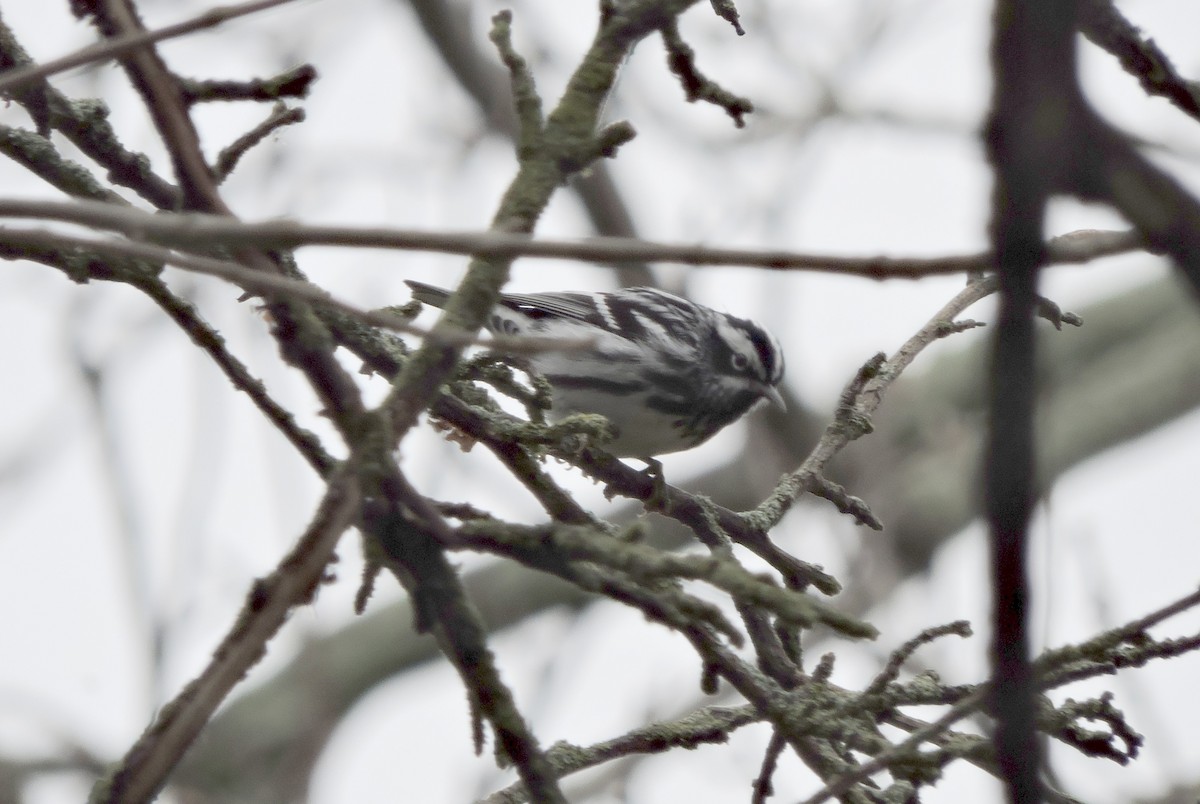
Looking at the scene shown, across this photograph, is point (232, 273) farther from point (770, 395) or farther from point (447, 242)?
point (770, 395)

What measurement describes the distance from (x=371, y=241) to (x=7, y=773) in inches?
462

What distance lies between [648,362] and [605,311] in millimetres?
389

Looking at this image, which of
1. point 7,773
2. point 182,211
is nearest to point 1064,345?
point 7,773

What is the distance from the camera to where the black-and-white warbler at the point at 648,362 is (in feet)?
17.6

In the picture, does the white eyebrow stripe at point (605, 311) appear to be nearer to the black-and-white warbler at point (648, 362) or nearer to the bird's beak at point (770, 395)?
the black-and-white warbler at point (648, 362)

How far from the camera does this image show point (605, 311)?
5805 mm

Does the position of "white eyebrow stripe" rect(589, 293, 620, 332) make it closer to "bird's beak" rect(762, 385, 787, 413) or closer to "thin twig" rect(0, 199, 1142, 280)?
"bird's beak" rect(762, 385, 787, 413)

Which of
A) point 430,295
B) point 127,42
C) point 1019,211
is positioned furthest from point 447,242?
point 430,295

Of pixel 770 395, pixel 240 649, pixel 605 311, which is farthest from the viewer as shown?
pixel 770 395

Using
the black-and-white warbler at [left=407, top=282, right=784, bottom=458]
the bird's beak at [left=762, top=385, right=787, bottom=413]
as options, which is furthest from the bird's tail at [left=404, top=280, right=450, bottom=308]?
the bird's beak at [left=762, top=385, right=787, bottom=413]

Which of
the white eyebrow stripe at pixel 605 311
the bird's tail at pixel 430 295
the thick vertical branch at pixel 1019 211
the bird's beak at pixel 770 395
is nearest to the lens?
the thick vertical branch at pixel 1019 211

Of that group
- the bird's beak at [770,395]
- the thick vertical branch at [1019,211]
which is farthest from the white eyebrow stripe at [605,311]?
the thick vertical branch at [1019,211]

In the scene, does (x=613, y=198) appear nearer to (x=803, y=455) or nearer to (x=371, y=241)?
(x=803, y=455)

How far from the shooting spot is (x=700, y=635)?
2.24m
